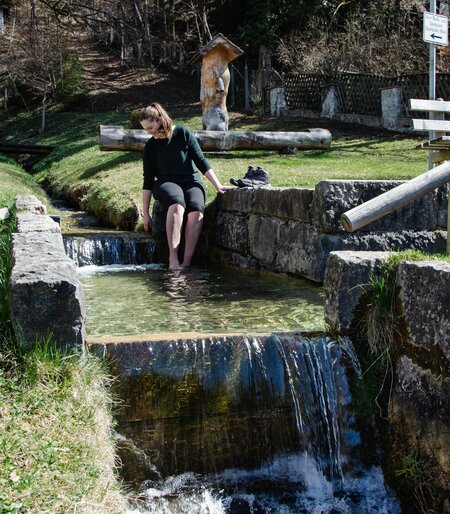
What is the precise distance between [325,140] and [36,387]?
11.9 meters

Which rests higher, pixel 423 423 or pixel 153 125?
pixel 153 125

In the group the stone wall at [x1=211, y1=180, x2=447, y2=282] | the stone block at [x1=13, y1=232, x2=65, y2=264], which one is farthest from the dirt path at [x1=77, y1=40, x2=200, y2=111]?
the stone block at [x1=13, y1=232, x2=65, y2=264]

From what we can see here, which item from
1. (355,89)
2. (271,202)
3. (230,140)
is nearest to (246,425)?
(271,202)

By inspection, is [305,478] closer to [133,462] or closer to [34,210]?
[133,462]

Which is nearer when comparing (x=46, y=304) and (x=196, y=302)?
(x=46, y=304)

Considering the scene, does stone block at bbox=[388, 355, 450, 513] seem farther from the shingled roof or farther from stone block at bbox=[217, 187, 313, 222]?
the shingled roof

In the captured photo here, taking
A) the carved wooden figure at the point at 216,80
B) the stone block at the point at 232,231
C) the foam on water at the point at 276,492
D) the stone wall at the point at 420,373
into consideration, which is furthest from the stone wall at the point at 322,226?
the carved wooden figure at the point at 216,80

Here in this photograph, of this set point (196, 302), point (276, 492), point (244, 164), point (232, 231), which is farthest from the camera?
point (244, 164)

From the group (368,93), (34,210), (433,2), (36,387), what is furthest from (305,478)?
(368,93)

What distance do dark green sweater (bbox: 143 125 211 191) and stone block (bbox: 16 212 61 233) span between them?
6.49ft

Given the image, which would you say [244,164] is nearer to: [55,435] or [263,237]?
[263,237]

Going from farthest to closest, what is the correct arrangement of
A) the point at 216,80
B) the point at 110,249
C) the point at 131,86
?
the point at 131,86
the point at 216,80
the point at 110,249

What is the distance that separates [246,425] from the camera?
13.4ft

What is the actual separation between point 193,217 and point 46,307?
4.33m
